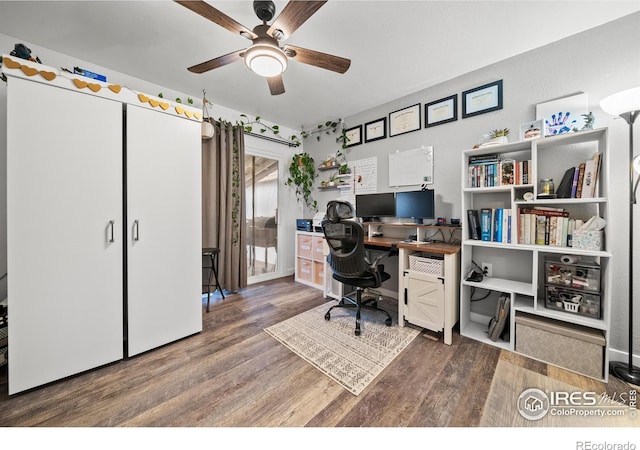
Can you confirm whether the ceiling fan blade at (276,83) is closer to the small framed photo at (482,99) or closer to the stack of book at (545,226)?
the small framed photo at (482,99)

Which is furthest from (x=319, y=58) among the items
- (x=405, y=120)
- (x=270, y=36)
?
(x=405, y=120)

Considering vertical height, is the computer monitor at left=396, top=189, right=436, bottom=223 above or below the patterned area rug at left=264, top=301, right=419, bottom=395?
above

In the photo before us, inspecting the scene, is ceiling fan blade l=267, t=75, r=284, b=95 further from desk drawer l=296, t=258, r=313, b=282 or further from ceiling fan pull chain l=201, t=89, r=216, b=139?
desk drawer l=296, t=258, r=313, b=282

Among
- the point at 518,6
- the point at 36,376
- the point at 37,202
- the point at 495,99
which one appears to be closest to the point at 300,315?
the point at 36,376

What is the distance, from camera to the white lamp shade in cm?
138

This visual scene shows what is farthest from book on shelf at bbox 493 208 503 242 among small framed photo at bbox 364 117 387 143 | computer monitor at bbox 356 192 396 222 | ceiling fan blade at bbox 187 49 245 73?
ceiling fan blade at bbox 187 49 245 73

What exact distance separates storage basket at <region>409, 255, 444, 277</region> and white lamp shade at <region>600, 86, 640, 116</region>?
1436mm

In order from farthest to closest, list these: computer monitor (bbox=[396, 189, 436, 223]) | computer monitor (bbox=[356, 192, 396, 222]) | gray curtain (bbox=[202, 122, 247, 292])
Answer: gray curtain (bbox=[202, 122, 247, 292]), computer monitor (bbox=[356, 192, 396, 222]), computer monitor (bbox=[396, 189, 436, 223])

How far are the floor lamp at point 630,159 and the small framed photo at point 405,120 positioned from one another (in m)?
1.51

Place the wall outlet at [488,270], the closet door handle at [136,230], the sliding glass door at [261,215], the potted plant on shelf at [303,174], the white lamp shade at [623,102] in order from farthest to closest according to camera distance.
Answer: the potted plant on shelf at [303,174] → the sliding glass door at [261,215] → the wall outlet at [488,270] → the closet door handle at [136,230] → the white lamp shade at [623,102]

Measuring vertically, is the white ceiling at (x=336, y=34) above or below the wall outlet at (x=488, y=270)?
above

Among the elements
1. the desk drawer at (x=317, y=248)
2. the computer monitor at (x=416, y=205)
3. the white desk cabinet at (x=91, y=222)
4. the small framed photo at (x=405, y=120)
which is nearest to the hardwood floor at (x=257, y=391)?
the white desk cabinet at (x=91, y=222)

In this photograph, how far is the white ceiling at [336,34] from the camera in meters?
1.65

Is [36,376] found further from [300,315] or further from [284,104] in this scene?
[284,104]
